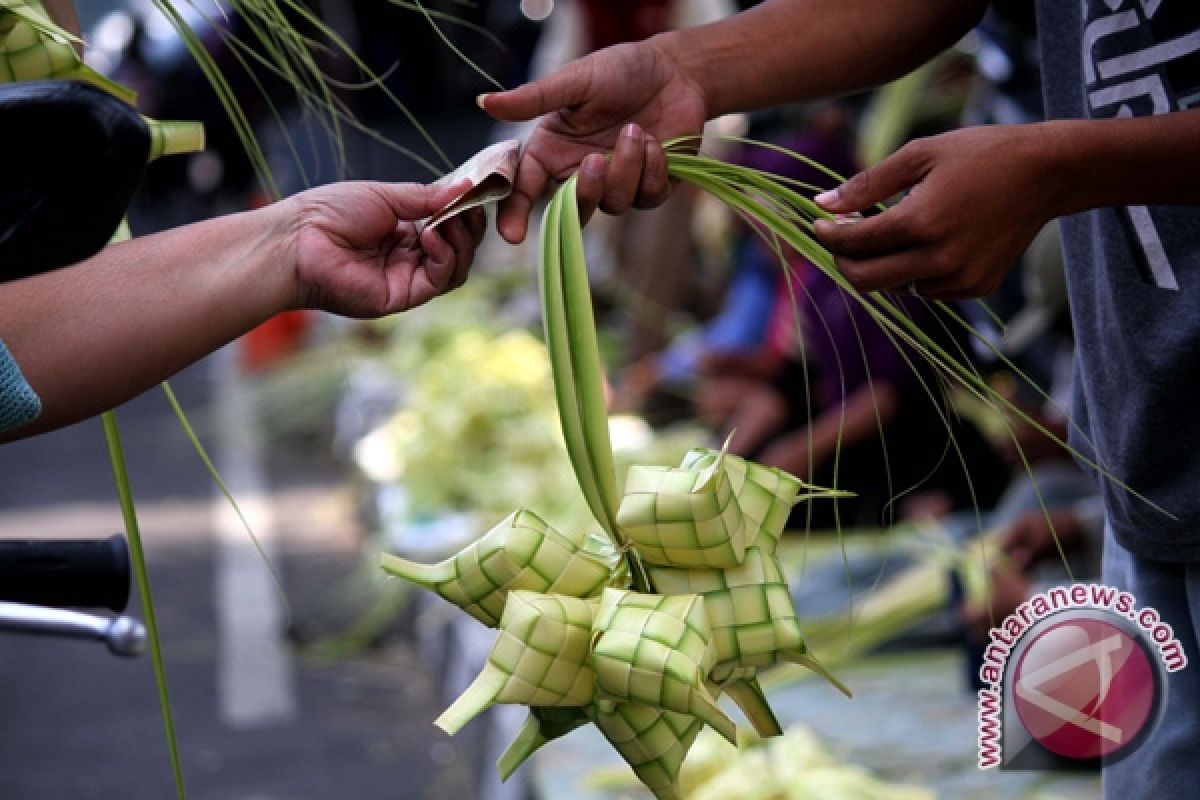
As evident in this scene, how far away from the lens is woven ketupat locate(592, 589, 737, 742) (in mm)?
1105

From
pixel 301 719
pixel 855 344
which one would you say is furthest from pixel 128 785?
pixel 855 344

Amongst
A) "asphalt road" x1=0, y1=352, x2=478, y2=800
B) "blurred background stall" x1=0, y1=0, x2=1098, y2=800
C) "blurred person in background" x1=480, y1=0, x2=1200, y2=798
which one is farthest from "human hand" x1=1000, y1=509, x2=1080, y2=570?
"blurred person in background" x1=480, y1=0, x2=1200, y2=798

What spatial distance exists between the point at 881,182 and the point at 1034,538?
2.09 meters

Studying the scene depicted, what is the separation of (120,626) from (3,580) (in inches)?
6.7

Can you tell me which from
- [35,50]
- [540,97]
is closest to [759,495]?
[540,97]

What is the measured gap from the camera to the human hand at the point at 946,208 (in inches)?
47.9

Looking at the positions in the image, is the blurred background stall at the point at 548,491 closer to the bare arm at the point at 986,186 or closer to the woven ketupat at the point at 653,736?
the bare arm at the point at 986,186

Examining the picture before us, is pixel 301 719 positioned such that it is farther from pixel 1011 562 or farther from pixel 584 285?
pixel 584 285

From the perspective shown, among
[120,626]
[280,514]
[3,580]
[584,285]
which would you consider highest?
[584,285]

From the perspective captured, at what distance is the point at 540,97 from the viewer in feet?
4.60

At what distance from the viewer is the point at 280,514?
6812mm

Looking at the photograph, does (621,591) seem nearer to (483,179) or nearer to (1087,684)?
(483,179)

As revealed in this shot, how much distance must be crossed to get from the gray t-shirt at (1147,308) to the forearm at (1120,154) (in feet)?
0.32

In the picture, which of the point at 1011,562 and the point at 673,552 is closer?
the point at 673,552
